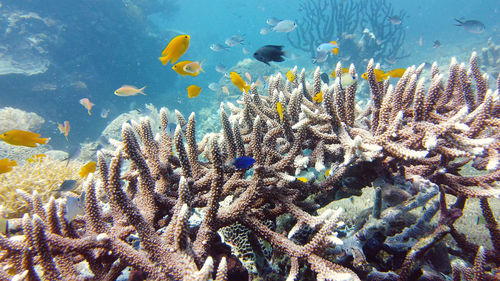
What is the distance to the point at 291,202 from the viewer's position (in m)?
2.06

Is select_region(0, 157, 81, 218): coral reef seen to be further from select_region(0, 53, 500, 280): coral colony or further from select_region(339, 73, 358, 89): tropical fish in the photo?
select_region(339, 73, 358, 89): tropical fish

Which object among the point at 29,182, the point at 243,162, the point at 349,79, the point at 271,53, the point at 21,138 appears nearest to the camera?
the point at 243,162

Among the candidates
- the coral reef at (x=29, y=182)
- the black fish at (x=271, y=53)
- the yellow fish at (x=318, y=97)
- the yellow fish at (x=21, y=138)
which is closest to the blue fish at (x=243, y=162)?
the yellow fish at (x=318, y=97)

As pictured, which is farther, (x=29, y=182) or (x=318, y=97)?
(x=29, y=182)

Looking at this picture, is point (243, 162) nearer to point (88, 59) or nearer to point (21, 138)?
point (21, 138)

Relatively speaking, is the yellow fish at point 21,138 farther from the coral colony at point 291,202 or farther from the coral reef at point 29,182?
the coral colony at point 291,202

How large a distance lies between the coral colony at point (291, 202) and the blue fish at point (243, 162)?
90mm

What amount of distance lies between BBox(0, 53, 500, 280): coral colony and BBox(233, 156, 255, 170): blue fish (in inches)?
3.5

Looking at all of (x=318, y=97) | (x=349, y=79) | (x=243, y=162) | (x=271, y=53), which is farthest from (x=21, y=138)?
(x=349, y=79)

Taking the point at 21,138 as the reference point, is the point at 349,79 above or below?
below

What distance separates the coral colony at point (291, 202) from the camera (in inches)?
62.7

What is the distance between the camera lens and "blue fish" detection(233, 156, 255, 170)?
1.96 m

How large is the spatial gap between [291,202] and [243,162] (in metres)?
0.60

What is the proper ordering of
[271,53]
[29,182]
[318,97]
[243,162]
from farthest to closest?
[29,182], [271,53], [318,97], [243,162]
